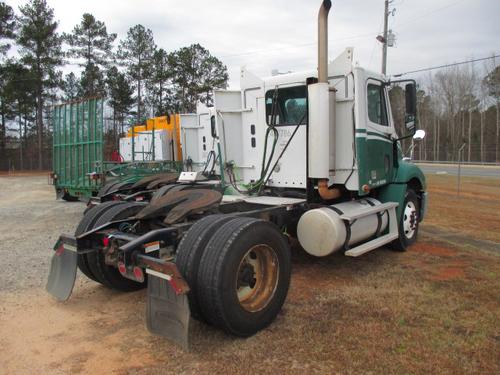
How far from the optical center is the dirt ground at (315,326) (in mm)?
3537

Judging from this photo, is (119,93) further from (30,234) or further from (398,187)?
(398,187)

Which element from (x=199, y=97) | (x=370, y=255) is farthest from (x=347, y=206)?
(x=199, y=97)

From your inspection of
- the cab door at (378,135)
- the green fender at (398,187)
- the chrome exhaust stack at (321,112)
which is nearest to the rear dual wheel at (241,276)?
the chrome exhaust stack at (321,112)

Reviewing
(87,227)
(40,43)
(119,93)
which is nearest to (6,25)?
(40,43)

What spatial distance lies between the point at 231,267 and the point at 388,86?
4.53 metres

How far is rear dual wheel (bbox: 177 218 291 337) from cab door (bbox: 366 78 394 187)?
2.55 metres

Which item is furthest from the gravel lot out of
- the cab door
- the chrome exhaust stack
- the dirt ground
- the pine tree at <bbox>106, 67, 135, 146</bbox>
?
the pine tree at <bbox>106, 67, 135, 146</bbox>

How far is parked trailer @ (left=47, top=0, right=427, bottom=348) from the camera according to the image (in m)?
3.78

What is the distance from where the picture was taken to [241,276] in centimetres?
412

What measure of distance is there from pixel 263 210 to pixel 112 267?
1841mm

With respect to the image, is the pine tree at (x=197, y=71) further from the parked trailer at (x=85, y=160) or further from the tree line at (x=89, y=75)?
the parked trailer at (x=85, y=160)

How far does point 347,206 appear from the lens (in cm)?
611

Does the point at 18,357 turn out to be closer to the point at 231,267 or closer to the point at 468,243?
the point at 231,267

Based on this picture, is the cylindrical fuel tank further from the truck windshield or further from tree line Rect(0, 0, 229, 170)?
tree line Rect(0, 0, 229, 170)
